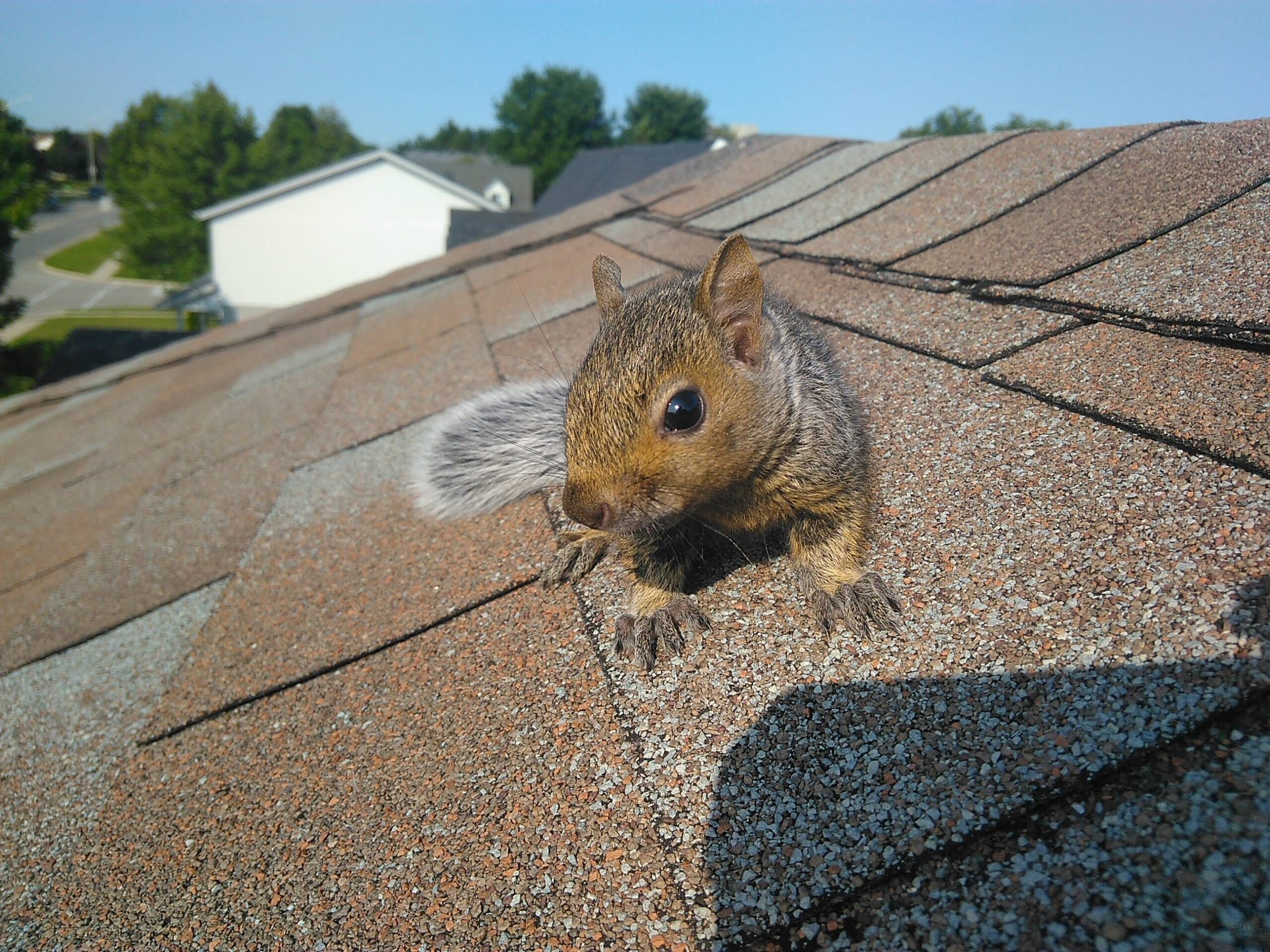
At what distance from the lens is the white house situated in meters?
35.5

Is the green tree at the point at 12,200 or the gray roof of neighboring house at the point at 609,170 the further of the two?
the gray roof of neighboring house at the point at 609,170

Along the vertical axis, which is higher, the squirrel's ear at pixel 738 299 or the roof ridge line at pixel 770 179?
the roof ridge line at pixel 770 179

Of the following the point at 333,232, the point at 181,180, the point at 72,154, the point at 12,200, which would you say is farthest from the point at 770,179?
the point at 72,154

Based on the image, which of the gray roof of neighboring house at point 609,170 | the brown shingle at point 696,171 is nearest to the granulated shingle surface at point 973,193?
the brown shingle at point 696,171

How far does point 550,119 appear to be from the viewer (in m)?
68.2

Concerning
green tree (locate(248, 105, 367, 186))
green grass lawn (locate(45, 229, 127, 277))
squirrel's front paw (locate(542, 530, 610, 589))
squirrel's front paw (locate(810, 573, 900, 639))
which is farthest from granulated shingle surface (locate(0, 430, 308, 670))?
green grass lawn (locate(45, 229, 127, 277))

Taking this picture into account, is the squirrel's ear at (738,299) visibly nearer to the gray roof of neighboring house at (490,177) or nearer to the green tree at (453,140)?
the gray roof of neighboring house at (490,177)

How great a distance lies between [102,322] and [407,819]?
173ft

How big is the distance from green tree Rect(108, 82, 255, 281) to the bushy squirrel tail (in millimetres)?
55055

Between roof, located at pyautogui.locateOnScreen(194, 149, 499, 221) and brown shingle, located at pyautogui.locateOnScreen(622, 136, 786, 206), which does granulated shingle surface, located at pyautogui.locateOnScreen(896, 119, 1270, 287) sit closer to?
brown shingle, located at pyautogui.locateOnScreen(622, 136, 786, 206)

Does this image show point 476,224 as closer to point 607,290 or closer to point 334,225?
point 607,290

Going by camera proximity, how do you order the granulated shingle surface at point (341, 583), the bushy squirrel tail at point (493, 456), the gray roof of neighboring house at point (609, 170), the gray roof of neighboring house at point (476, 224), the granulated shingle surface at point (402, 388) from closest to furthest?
the granulated shingle surface at point (341, 583) → the bushy squirrel tail at point (493, 456) → the granulated shingle surface at point (402, 388) → the gray roof of neighboring house at point (476, 224) → the gray roof of neighboring house at point (609, 170)

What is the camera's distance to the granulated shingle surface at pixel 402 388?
4.17 meters

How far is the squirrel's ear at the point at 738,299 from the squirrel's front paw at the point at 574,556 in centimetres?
76
